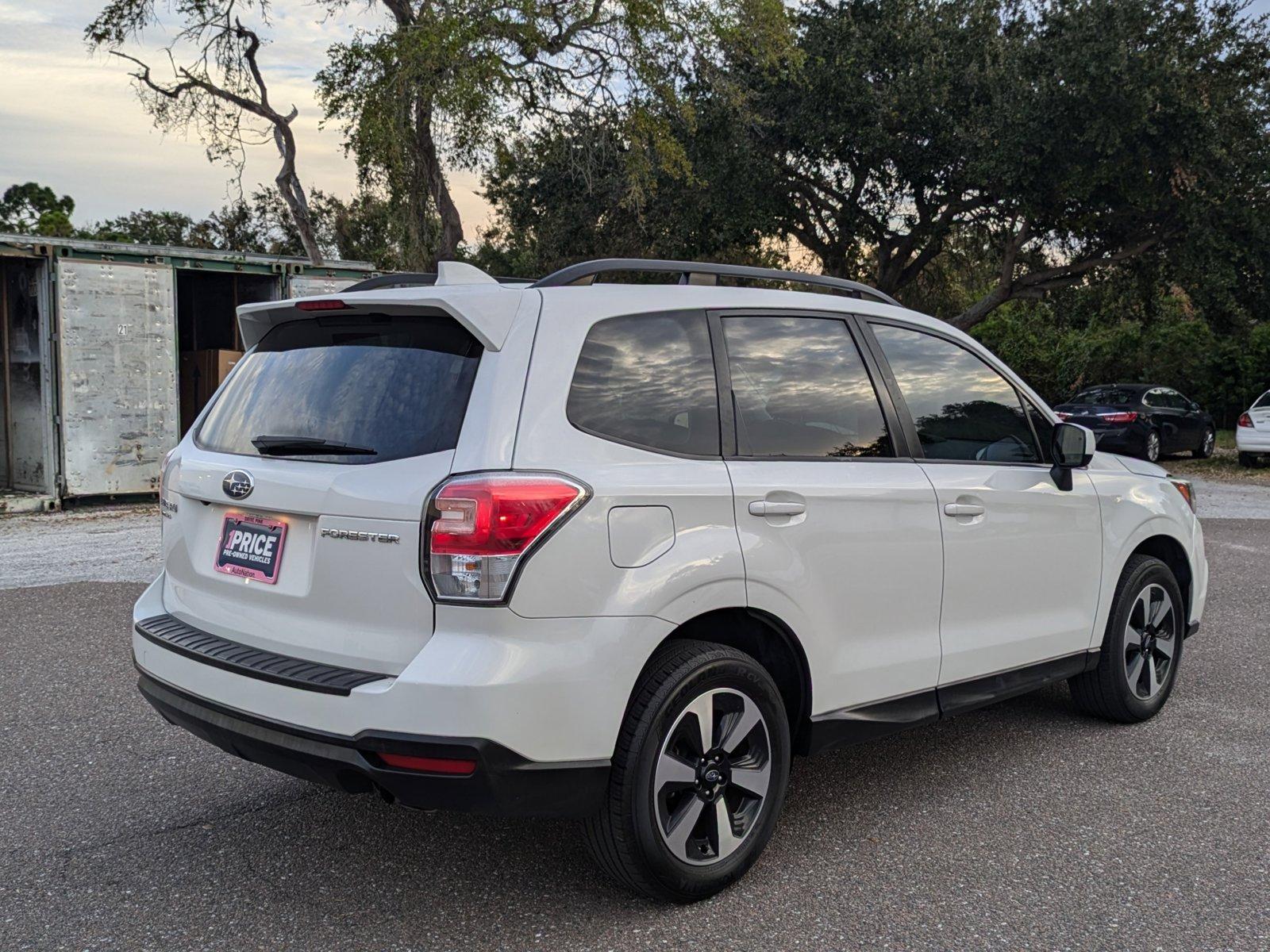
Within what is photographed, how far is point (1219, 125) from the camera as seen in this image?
19.1 metres

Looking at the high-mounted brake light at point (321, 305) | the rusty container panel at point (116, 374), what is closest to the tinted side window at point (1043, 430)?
the high-mounted brake light at point (321, 305)

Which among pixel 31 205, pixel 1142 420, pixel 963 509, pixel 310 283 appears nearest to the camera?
pixel 963 509

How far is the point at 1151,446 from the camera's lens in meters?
21.2

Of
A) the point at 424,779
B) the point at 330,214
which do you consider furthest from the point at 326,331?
the point at 330,214

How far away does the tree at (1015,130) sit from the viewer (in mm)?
19156

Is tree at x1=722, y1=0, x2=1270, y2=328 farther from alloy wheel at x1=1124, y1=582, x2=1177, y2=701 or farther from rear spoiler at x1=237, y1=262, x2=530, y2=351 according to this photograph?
rear spoiler at x1=237, y1=262, x2=530, y2=351

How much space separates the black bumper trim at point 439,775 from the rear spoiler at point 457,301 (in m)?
1.08

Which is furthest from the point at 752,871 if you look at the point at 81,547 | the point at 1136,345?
the point at 1136,345

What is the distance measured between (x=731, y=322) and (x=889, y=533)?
897 millimetres

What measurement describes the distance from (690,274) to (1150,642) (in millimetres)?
2957

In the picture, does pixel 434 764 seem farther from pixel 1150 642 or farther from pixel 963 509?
pixel 1150 642

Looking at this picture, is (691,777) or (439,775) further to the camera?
(691,777)

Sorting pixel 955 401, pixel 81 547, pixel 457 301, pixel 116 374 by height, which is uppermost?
pixel 457 301

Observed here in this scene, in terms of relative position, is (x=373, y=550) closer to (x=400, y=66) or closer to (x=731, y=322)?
(x=731, y=322)
